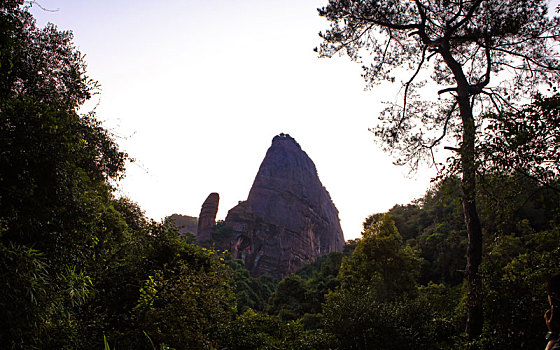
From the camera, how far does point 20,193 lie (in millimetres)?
4746

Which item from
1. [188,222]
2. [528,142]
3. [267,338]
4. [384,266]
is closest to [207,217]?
[188,222]

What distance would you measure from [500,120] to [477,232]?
3.47 metres

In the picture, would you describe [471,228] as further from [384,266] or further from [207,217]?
[207,217]

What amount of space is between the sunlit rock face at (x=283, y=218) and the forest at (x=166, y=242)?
171ft

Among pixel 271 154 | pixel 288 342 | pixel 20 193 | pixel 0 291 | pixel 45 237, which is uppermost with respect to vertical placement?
pixel 271 154

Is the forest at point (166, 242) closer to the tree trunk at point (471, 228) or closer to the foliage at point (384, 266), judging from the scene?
the tree trunk at point (471, 228)

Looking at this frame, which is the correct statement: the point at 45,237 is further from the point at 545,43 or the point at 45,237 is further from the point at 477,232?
the point at 545,43

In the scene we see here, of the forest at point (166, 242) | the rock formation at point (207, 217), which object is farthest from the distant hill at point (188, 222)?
the forest at point (166, 242)

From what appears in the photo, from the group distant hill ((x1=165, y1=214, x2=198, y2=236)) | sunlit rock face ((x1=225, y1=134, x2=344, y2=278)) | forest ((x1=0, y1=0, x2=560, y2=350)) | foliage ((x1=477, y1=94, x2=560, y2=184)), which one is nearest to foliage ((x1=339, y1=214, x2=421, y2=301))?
forest ((x1=0, y1=0, x2=560, y2=350))

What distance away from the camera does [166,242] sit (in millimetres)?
10891

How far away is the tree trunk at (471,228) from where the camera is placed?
522cm

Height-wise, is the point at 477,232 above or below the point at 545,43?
below

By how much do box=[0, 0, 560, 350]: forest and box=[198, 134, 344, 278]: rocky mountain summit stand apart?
51858mm

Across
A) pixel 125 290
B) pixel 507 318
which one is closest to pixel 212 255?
pixel 125 290
